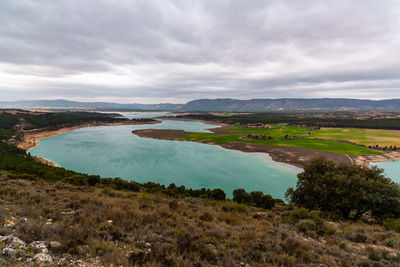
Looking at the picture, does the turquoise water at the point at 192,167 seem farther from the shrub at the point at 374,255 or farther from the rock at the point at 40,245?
the rock at the point at 40,245

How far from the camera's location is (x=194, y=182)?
32.5 meters

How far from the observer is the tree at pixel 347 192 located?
552 inches

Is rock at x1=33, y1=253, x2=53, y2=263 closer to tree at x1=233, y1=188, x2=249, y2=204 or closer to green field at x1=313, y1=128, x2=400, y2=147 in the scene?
tree at x1=233, y1=188, x2=249, y2=204

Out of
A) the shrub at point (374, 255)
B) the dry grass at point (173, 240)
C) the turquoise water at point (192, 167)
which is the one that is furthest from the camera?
the turquoise water at point (192, 167)

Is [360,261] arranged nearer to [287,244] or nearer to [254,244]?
[287,244]

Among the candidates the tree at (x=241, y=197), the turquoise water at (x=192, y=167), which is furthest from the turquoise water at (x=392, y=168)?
the tree at (x=241, y=197)

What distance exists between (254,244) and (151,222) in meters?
5.02

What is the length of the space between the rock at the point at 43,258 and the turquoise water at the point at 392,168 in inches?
2059

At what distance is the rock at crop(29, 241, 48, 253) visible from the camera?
5.38 metres

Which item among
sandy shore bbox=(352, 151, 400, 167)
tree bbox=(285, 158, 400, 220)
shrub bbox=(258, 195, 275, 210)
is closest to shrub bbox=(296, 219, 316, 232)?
tree bbox=(285, 158, 400, 220)

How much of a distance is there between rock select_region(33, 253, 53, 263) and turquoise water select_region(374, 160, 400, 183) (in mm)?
Result: 52298

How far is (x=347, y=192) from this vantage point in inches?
597

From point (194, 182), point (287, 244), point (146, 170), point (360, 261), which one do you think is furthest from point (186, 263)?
point (146, 170)

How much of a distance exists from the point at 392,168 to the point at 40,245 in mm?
62854
